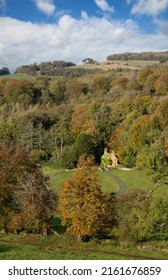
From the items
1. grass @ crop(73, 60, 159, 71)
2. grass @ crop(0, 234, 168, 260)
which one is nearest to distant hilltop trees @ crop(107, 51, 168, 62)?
grass @ crop(73, 60, 159, 71)

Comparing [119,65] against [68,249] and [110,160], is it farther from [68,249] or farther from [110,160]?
[68,249]

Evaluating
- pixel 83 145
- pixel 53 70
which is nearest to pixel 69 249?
pixel 83 145

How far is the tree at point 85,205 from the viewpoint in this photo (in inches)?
953

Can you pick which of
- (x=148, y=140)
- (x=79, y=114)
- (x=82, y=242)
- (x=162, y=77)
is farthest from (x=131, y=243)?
(x=162, y=77)

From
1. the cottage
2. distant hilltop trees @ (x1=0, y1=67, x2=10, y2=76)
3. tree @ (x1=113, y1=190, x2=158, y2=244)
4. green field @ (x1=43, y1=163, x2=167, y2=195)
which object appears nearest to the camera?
tree @ (x1=113, y1=190, x2=158, y2=244)

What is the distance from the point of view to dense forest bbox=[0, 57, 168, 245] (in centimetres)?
2422

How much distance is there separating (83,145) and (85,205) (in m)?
44.6

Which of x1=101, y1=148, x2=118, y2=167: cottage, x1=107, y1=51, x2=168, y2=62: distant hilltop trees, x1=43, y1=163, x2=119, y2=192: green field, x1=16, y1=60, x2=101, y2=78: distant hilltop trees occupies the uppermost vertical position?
x1=107, y1=51, x2=168, y2=62: distant hilltop trees

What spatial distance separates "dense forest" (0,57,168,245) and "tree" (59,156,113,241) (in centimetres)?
7

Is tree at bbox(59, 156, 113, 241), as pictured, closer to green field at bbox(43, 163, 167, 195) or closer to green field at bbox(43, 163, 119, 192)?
green field at bbox(43, 163, 167, 195)

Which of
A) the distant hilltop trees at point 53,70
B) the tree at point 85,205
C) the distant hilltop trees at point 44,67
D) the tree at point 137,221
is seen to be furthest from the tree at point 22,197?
the distant hilltop trees at point 44,67

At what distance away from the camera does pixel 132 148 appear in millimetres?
65250

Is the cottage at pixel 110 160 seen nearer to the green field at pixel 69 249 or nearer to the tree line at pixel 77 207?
the green field at pixel 69 249
